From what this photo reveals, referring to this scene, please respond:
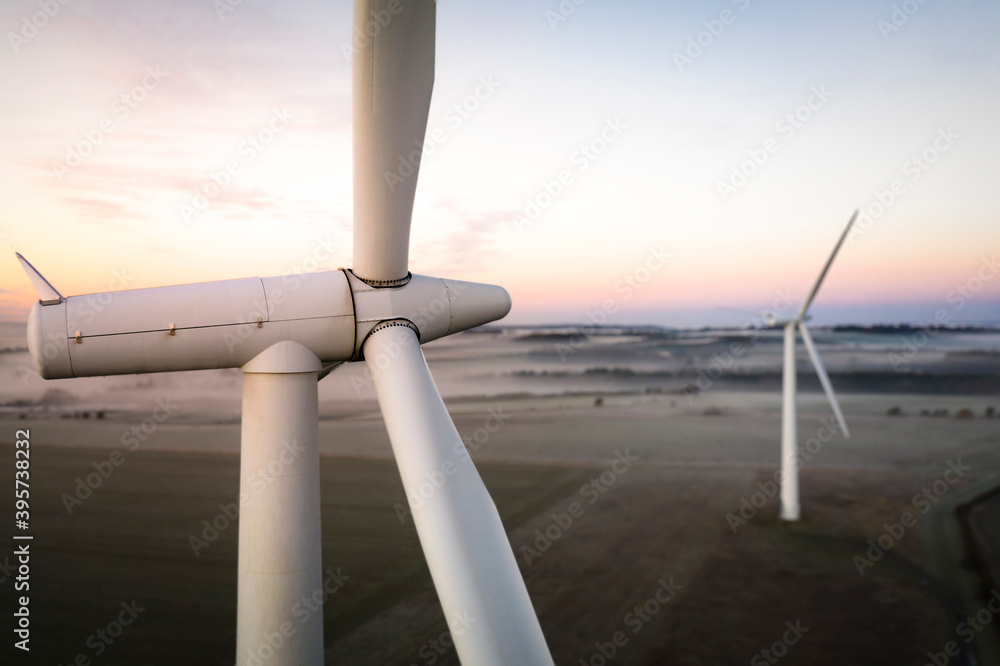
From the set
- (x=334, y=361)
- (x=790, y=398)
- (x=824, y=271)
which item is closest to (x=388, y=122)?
(x=334, y=361)

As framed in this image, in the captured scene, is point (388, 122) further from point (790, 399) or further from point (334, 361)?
point (790, 399)

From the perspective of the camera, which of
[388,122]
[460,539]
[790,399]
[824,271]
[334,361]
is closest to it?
[460,539]

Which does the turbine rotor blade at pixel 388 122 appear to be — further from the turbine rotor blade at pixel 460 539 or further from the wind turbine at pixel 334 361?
the turbine rotor blade at pixel 460 539

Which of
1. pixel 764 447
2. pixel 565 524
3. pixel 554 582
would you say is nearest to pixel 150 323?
pixel 554 582

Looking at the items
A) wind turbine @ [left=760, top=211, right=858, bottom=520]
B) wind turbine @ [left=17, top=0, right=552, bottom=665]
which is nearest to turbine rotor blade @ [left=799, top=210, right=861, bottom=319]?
wind turbine @ [left=760, top=211, right=858, bottom=520]

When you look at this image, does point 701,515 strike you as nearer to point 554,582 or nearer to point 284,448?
point 554,582

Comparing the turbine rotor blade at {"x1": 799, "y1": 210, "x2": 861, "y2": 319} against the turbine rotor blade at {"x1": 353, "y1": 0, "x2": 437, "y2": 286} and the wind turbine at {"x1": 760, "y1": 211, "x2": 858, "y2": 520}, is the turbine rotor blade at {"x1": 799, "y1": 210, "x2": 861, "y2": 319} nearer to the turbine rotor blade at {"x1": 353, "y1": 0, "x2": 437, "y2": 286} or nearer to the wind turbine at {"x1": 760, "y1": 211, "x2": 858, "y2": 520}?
the wind turbine at {"x1": 760, "y1": 211, "x2": 858, "y2": 520}
